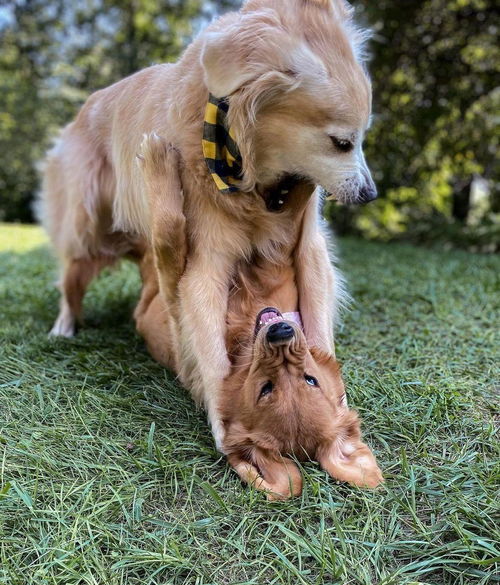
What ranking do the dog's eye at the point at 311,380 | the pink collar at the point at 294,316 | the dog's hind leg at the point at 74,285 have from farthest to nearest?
the dog's hind leg at the point at 74,285, the pink collar at the point at 294,316, the dog's eye at the point at 311,380

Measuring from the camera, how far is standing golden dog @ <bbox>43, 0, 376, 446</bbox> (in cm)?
205

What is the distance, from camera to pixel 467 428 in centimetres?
224

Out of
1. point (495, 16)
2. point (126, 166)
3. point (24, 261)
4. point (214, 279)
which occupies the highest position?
point (495, 16)

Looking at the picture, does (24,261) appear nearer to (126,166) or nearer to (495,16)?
(126,166)

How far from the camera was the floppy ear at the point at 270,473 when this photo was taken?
75.3 inches

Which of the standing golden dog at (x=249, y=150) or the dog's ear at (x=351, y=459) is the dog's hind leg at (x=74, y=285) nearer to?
the standing golden dog at (x=249, y=150)

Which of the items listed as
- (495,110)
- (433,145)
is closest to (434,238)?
(433,145)

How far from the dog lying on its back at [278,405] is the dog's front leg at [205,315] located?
0.06 meters

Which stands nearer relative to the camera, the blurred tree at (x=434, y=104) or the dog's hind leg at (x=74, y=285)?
the dog's hind leg at (x=74, y=285)

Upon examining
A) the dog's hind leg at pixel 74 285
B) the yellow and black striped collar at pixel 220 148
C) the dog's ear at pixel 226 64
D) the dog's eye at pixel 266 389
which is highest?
the dog's ear at pixel 226 64

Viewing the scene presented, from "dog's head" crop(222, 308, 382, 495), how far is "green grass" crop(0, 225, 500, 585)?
0.25 feet

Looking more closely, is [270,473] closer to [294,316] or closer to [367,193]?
[294,316]

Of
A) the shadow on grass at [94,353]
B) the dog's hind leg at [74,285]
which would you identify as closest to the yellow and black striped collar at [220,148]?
the shadow on grass at [94,353]

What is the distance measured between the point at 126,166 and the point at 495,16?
A: 6510 mm
